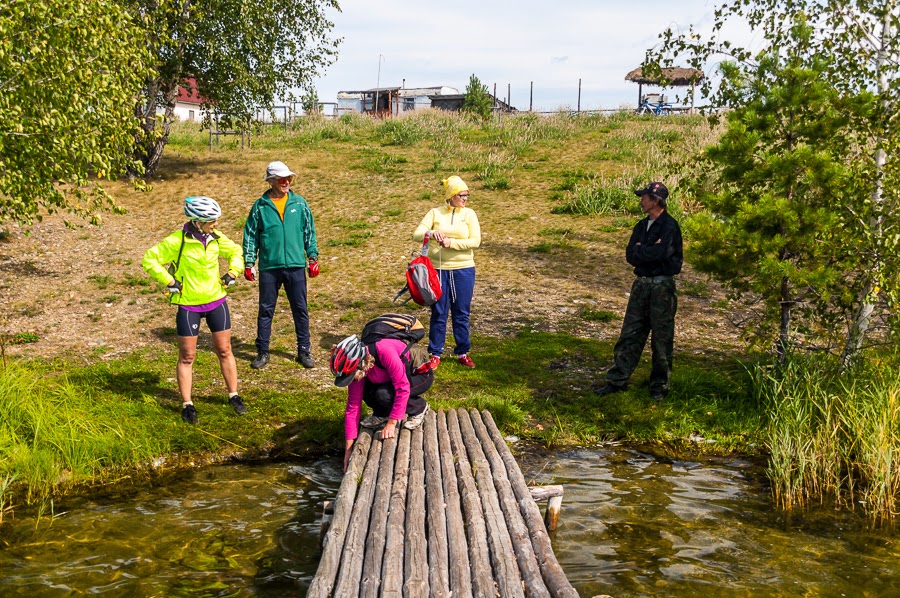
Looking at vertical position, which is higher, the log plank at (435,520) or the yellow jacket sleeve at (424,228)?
the yellow jacket sleeve at (424,228)

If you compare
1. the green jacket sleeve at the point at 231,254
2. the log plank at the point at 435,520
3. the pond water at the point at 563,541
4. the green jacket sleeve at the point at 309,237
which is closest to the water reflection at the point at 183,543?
the pond water at the point at 563,541

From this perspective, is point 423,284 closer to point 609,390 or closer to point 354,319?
point 609,390

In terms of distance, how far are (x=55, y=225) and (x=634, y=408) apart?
14.6 metres

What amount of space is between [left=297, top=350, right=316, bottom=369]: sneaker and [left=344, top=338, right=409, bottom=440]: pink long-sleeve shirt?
3.04 meters

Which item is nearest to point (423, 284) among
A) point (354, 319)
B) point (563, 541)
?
point (354, 319)

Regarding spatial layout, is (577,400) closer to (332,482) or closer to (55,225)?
(332,482)

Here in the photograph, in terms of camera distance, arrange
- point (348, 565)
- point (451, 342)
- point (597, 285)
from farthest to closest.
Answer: point (597, 285), point (451, 342), point (348, 565)

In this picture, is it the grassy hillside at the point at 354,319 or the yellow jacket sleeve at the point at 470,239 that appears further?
the yellow jacket sleeve at the point at 470,239

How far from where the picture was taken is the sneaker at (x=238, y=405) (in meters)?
7.69

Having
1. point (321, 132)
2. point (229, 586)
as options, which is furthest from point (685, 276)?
point (321, 132)

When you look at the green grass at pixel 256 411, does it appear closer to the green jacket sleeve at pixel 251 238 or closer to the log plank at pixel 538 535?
the green jacket sleeve at pixel 251 238

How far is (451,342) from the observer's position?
34.1 ft

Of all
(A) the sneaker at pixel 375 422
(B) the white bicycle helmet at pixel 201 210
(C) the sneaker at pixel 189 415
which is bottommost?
(C) the sneaker at pixel 189 415

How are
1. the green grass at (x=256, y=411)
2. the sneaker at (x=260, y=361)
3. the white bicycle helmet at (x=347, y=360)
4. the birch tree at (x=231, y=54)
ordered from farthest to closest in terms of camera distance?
the birch tree at (x=231, y=54), the sneaker at (x=260, y=361), the green grass at (x=256, y=411), the white bicycle helmet at (x=347, y=360)
